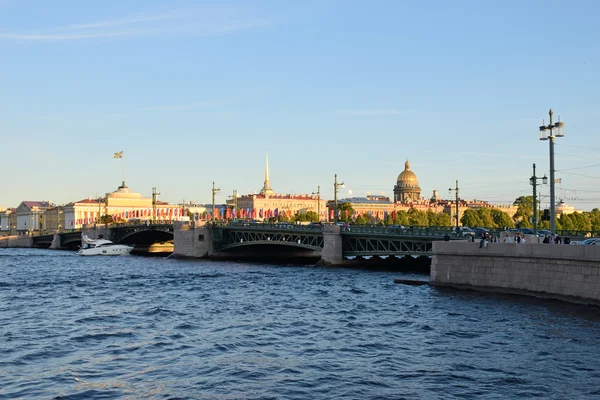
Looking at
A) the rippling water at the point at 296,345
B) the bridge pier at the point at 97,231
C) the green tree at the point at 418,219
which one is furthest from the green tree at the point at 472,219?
the rippling water at the point at 296,345

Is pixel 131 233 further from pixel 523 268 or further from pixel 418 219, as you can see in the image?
pixel 523 268

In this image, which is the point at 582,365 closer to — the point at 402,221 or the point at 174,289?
the point at 174,289

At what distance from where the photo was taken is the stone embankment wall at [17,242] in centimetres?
14738

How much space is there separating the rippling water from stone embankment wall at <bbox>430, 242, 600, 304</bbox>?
2.44ft

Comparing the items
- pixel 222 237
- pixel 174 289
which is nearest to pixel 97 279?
pixel 174 289

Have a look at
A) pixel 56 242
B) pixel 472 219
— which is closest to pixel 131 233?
pixel 56 242

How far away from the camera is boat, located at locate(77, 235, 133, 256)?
9909 centimetres

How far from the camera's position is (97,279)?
57406mm

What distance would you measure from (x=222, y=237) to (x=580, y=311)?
56169 millimetres

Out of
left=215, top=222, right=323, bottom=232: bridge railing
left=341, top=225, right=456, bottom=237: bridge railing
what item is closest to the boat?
left=215, top=222, right=323, bottom=232: bridge railing

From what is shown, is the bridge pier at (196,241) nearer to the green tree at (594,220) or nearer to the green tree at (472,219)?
the green tree at (472,219)

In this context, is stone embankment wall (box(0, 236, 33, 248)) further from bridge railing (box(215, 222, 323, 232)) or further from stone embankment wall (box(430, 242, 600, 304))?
stone embankment wall (box(430, 242, 600, 304))

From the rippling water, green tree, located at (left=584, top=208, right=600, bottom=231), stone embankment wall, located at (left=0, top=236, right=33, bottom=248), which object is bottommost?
the rippling water

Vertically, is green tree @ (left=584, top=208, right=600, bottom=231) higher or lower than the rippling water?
higher
